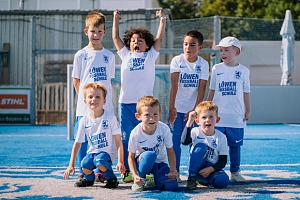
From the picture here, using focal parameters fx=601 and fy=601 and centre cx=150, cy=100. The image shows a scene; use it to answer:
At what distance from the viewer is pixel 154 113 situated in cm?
564

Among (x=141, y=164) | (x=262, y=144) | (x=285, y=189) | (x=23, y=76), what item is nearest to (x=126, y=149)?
(x=141, y=164)

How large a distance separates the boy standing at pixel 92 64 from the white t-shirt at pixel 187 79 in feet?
2.36

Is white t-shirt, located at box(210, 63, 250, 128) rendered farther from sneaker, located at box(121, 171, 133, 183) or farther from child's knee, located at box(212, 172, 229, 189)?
sneaker, located at box(121, 171, 133, 183)

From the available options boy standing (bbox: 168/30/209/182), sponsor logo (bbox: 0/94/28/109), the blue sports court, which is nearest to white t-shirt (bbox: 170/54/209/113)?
boy standing (bbox: 168/30/209/182)

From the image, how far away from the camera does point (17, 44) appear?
16578mm

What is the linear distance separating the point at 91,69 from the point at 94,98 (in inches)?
21.6

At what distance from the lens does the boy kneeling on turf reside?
573cm

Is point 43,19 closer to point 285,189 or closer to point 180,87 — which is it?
point 180,87

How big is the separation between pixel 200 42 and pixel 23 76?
10.8 metres

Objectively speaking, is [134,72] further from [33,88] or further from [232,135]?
[33,88]

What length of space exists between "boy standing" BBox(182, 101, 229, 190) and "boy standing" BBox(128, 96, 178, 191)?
0.22m

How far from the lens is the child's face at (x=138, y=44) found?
6207 mm

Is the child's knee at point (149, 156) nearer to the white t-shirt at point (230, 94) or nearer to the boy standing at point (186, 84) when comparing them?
the boy standing at point (186, 84)

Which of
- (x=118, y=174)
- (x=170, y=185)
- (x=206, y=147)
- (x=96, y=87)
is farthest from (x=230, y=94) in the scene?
(x=118, y=174)
